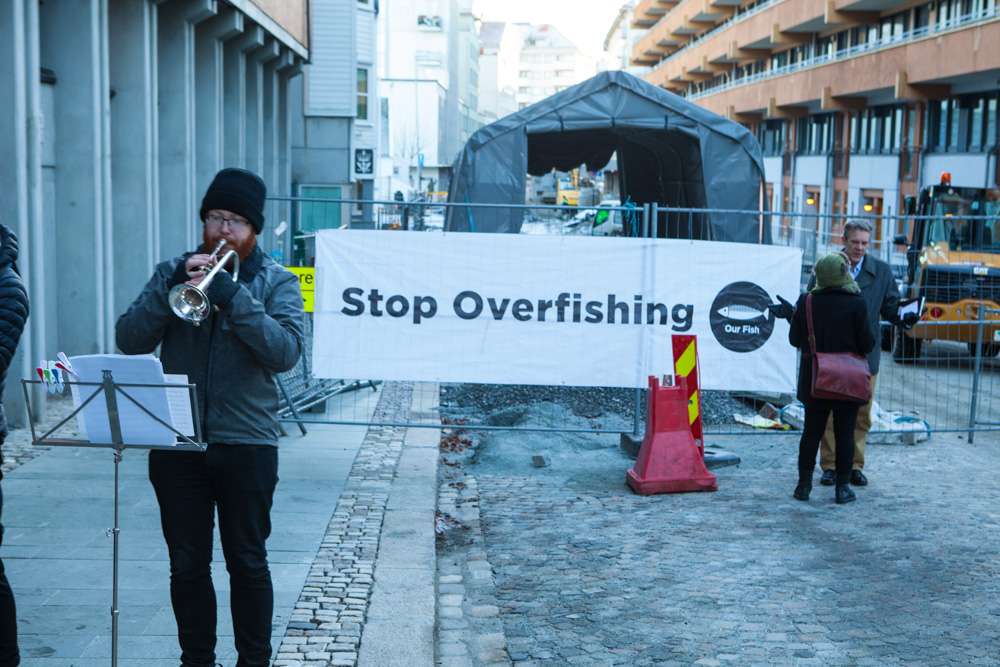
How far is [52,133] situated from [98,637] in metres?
7.98

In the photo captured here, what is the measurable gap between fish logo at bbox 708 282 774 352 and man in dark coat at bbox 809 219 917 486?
0.81 metres

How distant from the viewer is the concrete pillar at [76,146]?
11.5m

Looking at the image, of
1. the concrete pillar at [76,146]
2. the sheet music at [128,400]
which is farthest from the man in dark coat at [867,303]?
the concrete pillar at [76,146]

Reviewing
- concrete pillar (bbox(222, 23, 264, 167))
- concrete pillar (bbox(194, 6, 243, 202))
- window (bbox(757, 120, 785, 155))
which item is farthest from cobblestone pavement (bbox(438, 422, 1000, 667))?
window (bbox(757, 120, 785, 155))

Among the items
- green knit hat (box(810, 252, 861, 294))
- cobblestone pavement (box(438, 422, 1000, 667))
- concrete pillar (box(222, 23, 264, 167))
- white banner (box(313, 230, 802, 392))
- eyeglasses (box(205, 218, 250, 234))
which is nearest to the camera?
eyeglasses (box(205, 218, 250, 234))

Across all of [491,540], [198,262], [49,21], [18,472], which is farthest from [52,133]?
[198,262]

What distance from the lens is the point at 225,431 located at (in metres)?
4.12

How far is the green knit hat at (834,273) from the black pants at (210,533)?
4.87 meters

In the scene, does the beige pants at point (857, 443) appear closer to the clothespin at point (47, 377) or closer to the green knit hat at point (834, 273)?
the green knit hat at point (834, 273)

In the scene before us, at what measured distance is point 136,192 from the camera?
13539mm

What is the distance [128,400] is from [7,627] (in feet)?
3.62

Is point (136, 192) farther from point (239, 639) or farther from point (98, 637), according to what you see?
point (239, 639)

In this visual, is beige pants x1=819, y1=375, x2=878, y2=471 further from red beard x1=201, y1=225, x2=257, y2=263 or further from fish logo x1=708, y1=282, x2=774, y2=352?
red beard x1=201, y1=225, x2=257, y2=263

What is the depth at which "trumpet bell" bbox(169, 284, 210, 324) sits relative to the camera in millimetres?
3779
